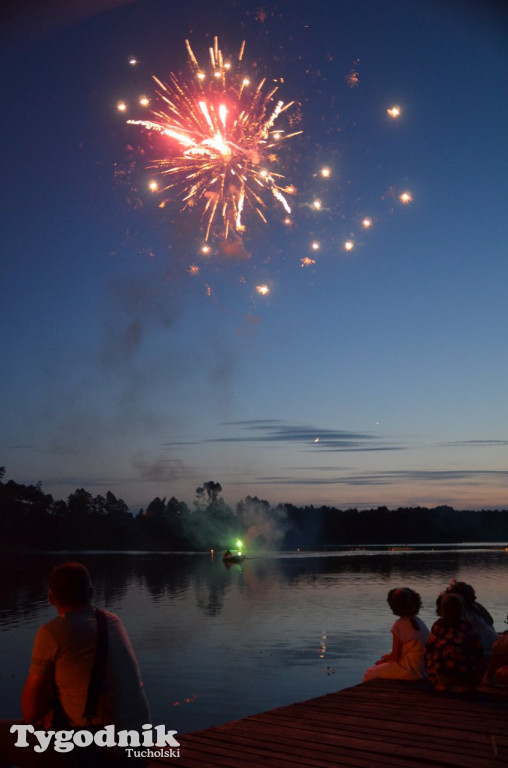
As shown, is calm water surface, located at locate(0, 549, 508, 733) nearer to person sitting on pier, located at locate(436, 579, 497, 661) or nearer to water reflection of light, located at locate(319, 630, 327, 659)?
water reflection of light, located at locate(319, 630, 327, 659)

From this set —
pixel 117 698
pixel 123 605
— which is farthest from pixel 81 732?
pixel 123 605

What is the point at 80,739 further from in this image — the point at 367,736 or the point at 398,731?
the point at 398,731

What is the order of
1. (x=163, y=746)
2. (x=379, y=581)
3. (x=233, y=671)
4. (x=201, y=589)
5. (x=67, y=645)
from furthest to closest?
(x=379, y=581)
(x=201, y=589)
(x=233, y=671)
(x=163, y=746)
(x=67, y=645)

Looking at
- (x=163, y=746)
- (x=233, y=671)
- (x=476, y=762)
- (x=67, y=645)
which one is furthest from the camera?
(x=233, y=671)

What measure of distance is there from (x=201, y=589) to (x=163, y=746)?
55.4 metres

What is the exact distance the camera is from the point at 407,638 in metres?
10.2

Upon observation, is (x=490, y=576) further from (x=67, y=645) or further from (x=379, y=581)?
(x=67, y=645)

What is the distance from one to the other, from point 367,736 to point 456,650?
93.6 inches

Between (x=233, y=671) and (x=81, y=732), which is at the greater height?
(x=81, y=732)

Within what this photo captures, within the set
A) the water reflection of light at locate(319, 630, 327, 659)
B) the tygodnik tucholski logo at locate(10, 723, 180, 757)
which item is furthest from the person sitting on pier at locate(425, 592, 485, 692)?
the water reflection of light at locate(319, 630, 327, 659)

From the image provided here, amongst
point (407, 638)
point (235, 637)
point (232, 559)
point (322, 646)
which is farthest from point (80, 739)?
point (232, 559)

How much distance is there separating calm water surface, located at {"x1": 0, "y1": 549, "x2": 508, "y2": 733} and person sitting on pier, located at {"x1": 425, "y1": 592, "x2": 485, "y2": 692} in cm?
1008

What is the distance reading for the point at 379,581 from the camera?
64.0 meters

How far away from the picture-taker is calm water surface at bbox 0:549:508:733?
66.4ft
